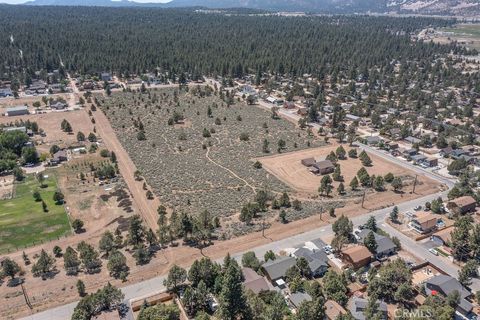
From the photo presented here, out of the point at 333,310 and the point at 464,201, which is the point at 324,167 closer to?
the point at 464,201

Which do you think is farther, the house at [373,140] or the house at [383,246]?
the house at [373,140]

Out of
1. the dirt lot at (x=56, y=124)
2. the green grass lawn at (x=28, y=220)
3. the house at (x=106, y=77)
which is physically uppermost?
the house at (x=106, y=77)

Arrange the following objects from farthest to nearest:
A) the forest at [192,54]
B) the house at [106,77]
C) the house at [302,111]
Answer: the forest at [192,54], the house at [106,77], the house at [302,111]

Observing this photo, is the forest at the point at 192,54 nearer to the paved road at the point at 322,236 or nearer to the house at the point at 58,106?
the house at the point at 58,106

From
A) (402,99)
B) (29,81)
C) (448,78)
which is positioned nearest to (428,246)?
(402,99)

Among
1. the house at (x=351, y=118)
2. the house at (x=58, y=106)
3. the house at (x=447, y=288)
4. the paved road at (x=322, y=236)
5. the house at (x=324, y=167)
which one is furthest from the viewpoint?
the house at (x=58, y=106)

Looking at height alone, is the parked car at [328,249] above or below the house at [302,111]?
below

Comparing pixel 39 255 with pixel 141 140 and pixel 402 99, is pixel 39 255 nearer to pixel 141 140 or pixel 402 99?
pixel 141 140

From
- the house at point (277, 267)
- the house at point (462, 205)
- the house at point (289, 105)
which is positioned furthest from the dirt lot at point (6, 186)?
the house at point (289, 105)
